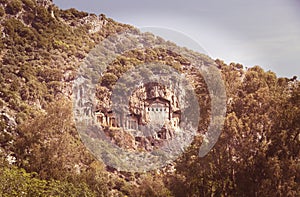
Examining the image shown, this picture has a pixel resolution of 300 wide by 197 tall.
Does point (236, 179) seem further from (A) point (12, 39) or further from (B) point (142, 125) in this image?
(A) point (12, 39)

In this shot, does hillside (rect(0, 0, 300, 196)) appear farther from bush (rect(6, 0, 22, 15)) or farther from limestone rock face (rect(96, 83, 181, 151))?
bush (rect(6, 0, 22, 15))

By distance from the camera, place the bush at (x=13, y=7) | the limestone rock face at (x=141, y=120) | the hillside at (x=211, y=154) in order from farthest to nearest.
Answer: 1. the bush at (x=13, y=7)
2. the limestone rock face at (x=141, y=120)
3. the hillside at (x=211, y=154)

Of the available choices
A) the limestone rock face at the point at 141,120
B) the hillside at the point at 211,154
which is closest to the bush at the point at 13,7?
the limestone rock face at the point at 141,120

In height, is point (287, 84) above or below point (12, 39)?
below

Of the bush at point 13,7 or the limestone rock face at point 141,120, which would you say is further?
the bush at point 13,7

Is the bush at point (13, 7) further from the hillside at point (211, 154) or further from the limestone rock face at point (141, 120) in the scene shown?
the hillside at point (211, 154)

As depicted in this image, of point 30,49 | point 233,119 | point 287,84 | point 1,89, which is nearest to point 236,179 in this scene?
A: point 233,119

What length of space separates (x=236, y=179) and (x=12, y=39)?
18.6 meters

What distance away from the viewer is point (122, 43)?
104 feet

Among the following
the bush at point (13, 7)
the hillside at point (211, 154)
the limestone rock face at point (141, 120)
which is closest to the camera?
the hillside at point (211, 154)

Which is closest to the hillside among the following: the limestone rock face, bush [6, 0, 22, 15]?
the limestone rock face

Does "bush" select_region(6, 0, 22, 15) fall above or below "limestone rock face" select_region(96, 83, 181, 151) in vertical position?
above

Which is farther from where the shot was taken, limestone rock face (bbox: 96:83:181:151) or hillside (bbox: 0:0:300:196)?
limestone rock face (bbox: 96:83:181:151)

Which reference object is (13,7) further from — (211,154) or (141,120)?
(211,154)
